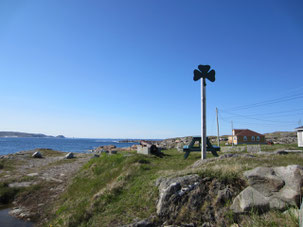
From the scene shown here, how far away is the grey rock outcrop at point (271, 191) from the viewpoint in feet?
13.5

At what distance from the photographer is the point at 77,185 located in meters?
9.74

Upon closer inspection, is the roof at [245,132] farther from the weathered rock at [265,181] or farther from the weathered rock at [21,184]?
the weathered rock at [21,184]

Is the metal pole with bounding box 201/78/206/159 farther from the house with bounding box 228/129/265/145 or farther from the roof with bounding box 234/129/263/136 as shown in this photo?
the roof with bounding box 234/129/263/136

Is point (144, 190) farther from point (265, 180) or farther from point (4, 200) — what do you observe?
point (4, 200)

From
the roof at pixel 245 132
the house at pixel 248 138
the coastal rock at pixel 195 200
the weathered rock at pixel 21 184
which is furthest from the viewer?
the roof at pixel 245 132

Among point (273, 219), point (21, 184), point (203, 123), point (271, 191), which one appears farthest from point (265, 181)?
point (21, 184)

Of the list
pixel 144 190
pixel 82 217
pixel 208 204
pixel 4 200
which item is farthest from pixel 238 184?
pixel 4 200

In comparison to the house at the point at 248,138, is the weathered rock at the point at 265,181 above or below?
below

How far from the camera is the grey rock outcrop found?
13.5ft

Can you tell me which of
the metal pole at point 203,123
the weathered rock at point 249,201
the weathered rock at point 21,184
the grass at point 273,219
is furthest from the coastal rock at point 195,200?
the weathered rock at point 21,184

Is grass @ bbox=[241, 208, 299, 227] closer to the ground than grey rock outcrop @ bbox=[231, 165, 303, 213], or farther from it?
closer to the ground

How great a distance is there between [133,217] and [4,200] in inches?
325

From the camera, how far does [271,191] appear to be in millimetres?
4520

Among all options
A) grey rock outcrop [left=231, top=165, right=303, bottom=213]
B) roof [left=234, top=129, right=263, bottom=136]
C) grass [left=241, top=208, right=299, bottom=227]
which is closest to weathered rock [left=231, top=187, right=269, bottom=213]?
grey rock outcrop [left=231, top=165, right=303, bottom=213]
